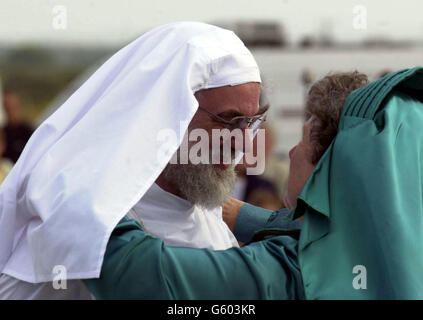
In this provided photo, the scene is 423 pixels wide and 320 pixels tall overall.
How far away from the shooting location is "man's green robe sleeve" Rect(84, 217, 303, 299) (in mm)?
2221

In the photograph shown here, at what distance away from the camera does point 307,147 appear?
2.60 meters

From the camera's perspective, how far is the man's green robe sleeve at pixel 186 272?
2.22 meters

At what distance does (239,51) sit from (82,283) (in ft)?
3.52

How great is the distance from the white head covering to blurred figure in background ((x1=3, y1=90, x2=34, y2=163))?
5189 millimetres

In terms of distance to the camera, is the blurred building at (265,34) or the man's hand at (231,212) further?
the blurred building at (265,34)

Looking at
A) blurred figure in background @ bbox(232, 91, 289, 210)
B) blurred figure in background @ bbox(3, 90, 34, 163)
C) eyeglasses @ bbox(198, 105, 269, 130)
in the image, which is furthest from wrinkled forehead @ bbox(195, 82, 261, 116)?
blurred figure in background @ bbox(3, 90, 34, 163)

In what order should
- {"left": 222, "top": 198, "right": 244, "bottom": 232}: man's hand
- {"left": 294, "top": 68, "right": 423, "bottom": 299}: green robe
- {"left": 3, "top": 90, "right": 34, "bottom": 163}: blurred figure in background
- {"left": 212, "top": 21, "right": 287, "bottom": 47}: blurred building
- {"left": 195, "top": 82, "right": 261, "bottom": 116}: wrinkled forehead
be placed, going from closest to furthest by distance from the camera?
{"left": 294, "top": 68, "right": 423, "bottom": 299}: green robe < {"left": 195, "top": 82, "right": 261, "bottom": 116}: wrinkled forehead < {"left": 222, "top": 198, "right": 244, "bottom": 232}: man's hand < {"left": 3, "top": 90, "right": 34, "bottom": 163}: blurred figure in background < {"left": 212, "top": 21, "right": 287, "bottom": 47}: blurred building

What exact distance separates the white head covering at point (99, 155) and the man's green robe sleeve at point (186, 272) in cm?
9

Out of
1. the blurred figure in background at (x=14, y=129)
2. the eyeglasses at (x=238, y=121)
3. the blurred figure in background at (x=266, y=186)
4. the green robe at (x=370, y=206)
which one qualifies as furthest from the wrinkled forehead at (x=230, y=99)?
the blurred figure in background at (x=14, y=129)

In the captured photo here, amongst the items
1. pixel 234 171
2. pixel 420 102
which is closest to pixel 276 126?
pixel 234 171

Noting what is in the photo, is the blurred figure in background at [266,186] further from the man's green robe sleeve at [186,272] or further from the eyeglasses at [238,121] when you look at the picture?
the man's green robe sleeve at [186,272]

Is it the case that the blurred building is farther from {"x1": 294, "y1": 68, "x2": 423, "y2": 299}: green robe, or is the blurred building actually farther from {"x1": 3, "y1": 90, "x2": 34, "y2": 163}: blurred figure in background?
{"x1": 294, "y1": 68, "x2": 423, "y2": 299}: green robe

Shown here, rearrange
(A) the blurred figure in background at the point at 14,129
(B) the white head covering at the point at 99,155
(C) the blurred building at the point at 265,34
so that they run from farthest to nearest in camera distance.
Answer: (C) the blurred building at the point at 265,34
(A) the blurred figure in background at the point at 14,129
(B) the white head covering at the point at 99,155
